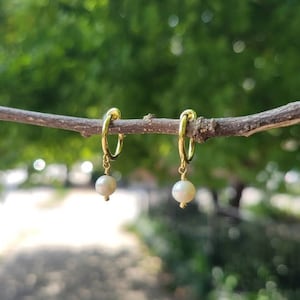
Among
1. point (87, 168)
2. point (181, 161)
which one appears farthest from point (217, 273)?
point (181, 161)

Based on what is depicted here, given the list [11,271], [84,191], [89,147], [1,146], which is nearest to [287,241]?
[89,147]

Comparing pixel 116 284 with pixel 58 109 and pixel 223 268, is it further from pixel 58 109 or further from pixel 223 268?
pixel 58 109

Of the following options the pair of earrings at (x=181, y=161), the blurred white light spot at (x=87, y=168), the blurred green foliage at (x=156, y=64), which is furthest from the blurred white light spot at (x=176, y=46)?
the pair of earrings at (x=181, y=161)

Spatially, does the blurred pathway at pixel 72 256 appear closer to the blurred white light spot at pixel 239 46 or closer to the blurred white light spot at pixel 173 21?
the blurred white light spot at pixel 239 46

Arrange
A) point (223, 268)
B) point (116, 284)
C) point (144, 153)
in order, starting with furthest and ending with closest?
1. point (116, 284)
2. point (223, 268)
3. point (144, 153)

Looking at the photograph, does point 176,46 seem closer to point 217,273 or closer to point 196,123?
point 196,123

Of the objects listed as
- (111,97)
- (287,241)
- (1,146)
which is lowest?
(287,241)
